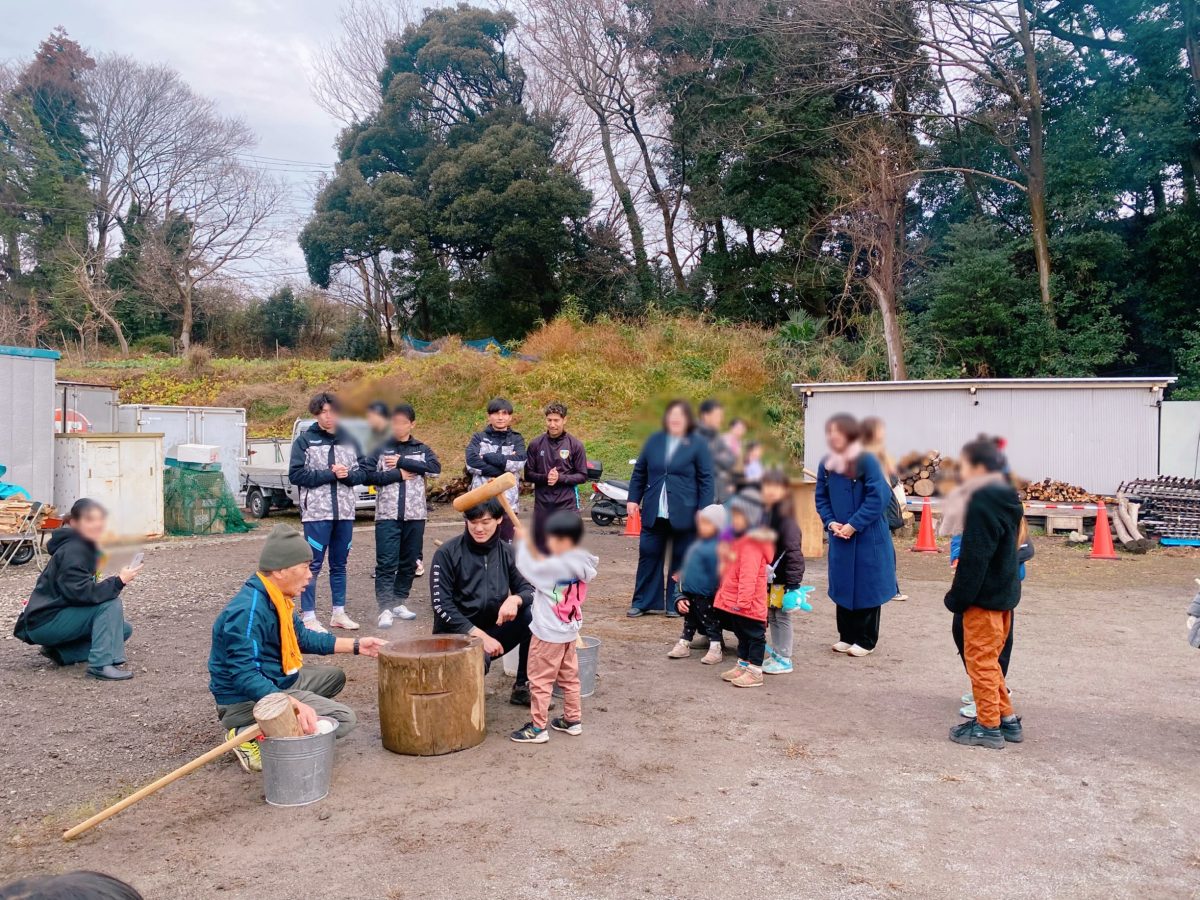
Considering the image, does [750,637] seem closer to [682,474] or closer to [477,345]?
[477,345]

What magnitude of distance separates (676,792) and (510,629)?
5.47ft

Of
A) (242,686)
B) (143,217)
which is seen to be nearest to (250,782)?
(242,686)

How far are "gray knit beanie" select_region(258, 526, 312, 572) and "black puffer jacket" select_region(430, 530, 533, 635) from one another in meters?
0.99

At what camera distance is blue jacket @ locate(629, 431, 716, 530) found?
5.39 ft

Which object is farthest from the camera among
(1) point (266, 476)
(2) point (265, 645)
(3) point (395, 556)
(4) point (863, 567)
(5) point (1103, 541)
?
(1) point (266, 476)

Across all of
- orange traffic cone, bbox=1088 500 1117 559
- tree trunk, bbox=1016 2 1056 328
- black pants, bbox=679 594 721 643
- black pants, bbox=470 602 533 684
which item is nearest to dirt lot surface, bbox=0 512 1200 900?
black pants, bbox=679 594 721 643

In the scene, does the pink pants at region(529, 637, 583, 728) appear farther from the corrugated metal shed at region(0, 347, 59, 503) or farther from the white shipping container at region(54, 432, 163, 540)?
the corrugated metal shed at region(0, 347, 59, 503)

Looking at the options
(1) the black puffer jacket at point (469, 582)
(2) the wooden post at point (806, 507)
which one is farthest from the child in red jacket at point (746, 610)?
(1) the black puffer jacket at point (469, 582)

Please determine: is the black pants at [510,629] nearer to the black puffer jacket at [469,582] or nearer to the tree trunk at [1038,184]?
the black puffer jacket at [469,582]

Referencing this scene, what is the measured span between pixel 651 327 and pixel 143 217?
4.29 feet

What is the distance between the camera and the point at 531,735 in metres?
4.98

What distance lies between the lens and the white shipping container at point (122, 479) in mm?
1704

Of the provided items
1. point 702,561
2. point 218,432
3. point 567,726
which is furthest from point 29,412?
point 218,432

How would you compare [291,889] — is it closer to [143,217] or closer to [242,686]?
[242,686]
